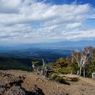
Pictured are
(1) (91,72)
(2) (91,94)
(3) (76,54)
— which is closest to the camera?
(2) (91,94)

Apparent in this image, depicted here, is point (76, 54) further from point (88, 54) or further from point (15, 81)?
point (15, 81)

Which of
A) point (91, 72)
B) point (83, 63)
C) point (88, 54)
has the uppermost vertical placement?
point (88, 54)

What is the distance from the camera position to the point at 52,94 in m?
10.2

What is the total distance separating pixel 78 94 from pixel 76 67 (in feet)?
67.1

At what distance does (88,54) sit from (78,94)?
23.7 meters

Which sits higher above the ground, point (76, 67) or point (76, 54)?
point (76, 54)

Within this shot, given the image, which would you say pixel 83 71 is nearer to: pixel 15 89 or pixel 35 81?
pixel 35 81

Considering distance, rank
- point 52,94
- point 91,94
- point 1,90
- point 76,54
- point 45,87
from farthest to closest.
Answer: point 76,54, point 91,94, point 45,87, point 52,94, point 1,90

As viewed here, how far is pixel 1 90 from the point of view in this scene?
7762 millimetres

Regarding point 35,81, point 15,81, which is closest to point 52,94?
point 35,81

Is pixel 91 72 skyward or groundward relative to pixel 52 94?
groundward

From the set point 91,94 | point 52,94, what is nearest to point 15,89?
point 52,94

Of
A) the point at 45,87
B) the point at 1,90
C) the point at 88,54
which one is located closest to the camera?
the point at 1,90

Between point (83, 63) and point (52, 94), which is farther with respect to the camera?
point (83, 63)
